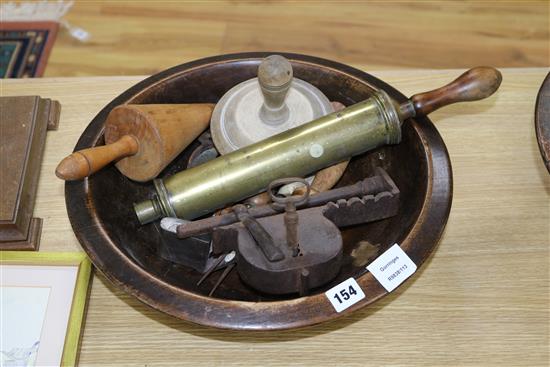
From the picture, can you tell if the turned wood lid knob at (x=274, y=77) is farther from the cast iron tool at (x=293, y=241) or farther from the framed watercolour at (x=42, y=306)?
the framed watercolour at (x=42, y=306)

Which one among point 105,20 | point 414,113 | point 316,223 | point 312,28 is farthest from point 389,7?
point 316,223

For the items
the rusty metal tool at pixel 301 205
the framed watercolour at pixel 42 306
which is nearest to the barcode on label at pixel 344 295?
the rusty metal tool at pixel 301 205

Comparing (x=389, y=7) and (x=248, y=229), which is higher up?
(x=248, y=229)

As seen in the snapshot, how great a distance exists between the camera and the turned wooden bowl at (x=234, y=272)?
27.5 inches

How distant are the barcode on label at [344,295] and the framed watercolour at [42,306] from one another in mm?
416

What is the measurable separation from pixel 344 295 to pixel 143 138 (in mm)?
324

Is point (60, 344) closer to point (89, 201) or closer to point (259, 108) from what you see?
point (89, 201)

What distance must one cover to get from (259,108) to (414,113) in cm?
21

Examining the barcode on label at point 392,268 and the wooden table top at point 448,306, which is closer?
the barcode on label at point 392,268

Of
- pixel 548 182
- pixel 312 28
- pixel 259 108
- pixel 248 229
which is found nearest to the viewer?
pixel 248 229

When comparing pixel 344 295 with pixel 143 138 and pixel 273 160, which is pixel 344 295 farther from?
pixel 143 138

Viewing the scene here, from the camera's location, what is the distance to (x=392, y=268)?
72cm

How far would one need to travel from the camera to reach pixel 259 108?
0.86m

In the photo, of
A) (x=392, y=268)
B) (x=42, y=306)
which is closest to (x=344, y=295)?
(x=392, y=268)
